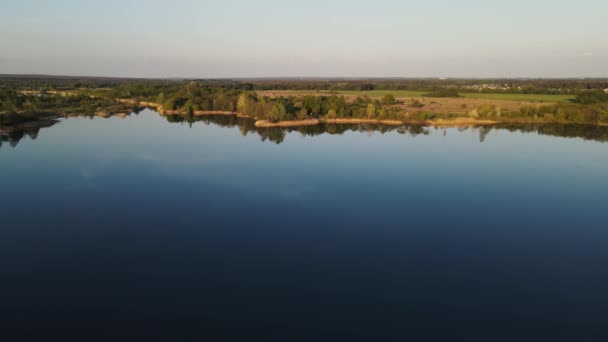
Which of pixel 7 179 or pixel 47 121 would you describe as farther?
pixel 47 121

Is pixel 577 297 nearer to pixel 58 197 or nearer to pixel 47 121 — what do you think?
pixel 58 197

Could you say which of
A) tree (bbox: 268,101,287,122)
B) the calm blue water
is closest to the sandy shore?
tree (bbox: 268,101,287,122)

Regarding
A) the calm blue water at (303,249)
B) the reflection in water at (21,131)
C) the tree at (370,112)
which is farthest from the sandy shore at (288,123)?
the reflection in water at (21,131)

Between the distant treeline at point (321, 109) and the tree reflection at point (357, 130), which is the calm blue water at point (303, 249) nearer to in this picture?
the tree reflection at point (357, 130)

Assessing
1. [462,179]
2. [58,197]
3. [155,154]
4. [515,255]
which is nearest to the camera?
[515,255]

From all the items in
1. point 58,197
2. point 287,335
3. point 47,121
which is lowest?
point 287,335

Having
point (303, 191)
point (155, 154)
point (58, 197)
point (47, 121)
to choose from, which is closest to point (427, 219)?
→ point (303, 191)

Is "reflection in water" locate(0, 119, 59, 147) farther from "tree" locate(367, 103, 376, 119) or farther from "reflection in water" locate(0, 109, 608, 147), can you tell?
"tree" locate(367, 103, 376, 119)

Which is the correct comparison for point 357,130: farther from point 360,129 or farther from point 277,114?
point 277,114
